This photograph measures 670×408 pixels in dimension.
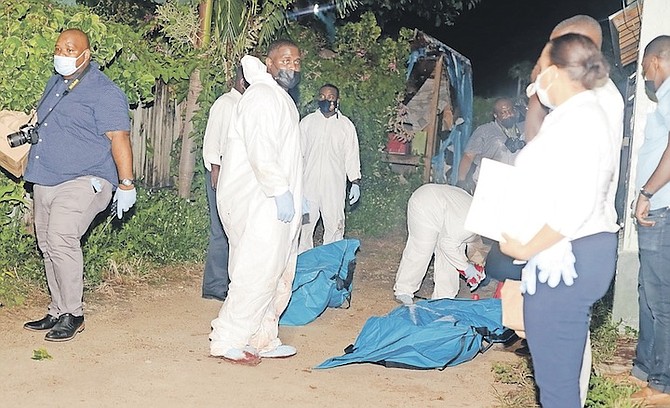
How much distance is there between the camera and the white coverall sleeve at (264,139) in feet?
18.6

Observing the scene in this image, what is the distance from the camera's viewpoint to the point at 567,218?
3.85 m

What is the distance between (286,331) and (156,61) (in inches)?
125

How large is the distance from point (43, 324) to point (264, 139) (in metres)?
2.15

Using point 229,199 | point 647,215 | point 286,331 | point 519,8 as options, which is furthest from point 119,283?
point 519,8

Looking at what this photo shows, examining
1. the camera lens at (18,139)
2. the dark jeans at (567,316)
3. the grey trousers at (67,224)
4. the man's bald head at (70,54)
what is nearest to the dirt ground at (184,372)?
the grey trousers at (67,224)

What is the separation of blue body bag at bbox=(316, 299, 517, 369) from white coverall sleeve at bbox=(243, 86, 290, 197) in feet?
3.96

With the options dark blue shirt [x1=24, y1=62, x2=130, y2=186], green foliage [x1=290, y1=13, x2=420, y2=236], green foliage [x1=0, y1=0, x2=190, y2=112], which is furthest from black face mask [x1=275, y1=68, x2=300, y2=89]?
green foliage [x1=290, y1=13, x2=420, y2=236]

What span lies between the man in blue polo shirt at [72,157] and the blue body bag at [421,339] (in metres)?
1.84

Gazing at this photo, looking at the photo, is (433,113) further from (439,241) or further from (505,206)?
(505,206)

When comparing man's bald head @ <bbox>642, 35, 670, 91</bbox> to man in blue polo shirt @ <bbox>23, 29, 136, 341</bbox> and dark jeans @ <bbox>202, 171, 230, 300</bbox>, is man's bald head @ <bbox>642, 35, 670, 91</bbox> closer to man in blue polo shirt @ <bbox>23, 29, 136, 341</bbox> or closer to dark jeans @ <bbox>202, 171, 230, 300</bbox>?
man in blue polo shirt @ <bbox>23, 29, 136, 341</bbox>

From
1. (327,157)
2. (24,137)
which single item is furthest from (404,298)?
(24,137)

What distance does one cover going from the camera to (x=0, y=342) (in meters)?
6.20

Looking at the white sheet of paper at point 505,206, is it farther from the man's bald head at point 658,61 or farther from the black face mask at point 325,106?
the black face mask at point 325,106

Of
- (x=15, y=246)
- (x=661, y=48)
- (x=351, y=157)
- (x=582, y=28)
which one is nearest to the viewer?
(x=582, y=28)
